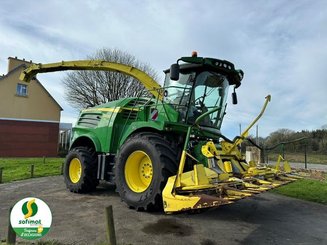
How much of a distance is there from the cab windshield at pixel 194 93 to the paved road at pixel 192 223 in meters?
2.23

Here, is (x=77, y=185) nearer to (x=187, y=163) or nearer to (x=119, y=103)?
(x=119, y=103)

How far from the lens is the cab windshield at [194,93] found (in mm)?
7785

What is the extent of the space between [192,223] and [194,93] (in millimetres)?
2898

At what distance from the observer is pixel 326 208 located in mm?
8352

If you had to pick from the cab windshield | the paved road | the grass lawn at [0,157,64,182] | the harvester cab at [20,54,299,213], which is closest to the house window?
the grass lawn at [0,157,64,182]

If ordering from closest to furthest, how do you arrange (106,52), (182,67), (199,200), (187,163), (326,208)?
(199,200)
(187,163)
(182,67)
(326,208)
(106,52)

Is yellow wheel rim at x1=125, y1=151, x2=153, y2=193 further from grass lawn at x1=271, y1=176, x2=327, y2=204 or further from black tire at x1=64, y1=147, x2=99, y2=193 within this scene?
grass lawn at x1=271, y1=176, x2=327, y2=204

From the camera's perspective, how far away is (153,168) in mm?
6621

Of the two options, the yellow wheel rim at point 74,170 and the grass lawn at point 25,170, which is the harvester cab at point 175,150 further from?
the grass lawn at point 25,170

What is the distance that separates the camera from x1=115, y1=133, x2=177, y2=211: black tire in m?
6.44

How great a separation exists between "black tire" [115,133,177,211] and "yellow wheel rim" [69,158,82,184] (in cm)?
300

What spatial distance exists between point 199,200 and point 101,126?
4991mm

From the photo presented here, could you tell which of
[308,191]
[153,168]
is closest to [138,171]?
[153,168]

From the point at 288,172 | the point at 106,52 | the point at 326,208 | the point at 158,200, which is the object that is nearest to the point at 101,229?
the point at 158,200
